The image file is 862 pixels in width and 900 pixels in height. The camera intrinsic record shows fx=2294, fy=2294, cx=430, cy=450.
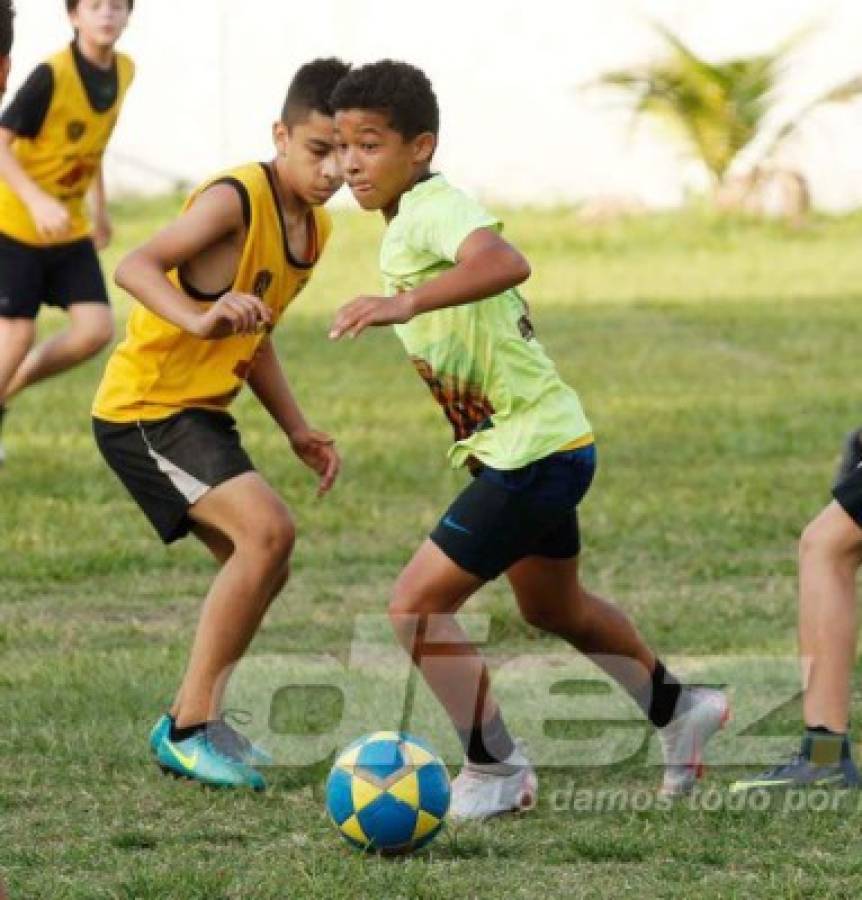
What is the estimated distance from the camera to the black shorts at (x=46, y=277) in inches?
372

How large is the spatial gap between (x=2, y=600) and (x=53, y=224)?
144 cm

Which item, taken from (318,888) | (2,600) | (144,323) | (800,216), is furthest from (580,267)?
(318,888)

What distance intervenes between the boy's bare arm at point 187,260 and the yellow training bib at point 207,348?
72 mm

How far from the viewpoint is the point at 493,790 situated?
209 inches

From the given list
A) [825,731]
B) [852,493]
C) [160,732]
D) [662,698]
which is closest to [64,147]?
[160,732]

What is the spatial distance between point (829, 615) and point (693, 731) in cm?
45

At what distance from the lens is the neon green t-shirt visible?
5.23 metres

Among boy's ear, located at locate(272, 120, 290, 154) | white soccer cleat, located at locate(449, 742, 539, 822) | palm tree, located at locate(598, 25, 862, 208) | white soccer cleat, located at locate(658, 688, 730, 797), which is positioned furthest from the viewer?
palm tree, located at locate(598, 25, 862, 208)

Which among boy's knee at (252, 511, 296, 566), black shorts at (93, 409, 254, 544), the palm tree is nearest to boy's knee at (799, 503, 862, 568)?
boy's knee at (252, 511, 296, 566)

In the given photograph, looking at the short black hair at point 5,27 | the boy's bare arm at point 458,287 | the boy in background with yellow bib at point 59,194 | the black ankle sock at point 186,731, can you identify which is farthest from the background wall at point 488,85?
the boy's bare arm at point 458,287

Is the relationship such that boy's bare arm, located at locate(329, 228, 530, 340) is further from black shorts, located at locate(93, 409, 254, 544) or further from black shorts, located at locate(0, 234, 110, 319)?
black shorts, located at locate(0, 234, 110, 319)

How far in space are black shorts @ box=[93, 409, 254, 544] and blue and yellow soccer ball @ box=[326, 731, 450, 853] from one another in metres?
0.99

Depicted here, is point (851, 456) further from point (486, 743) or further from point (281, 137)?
point (281, 137)

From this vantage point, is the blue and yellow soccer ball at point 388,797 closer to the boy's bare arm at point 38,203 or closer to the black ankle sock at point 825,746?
the black ankle sock at point 825,746
